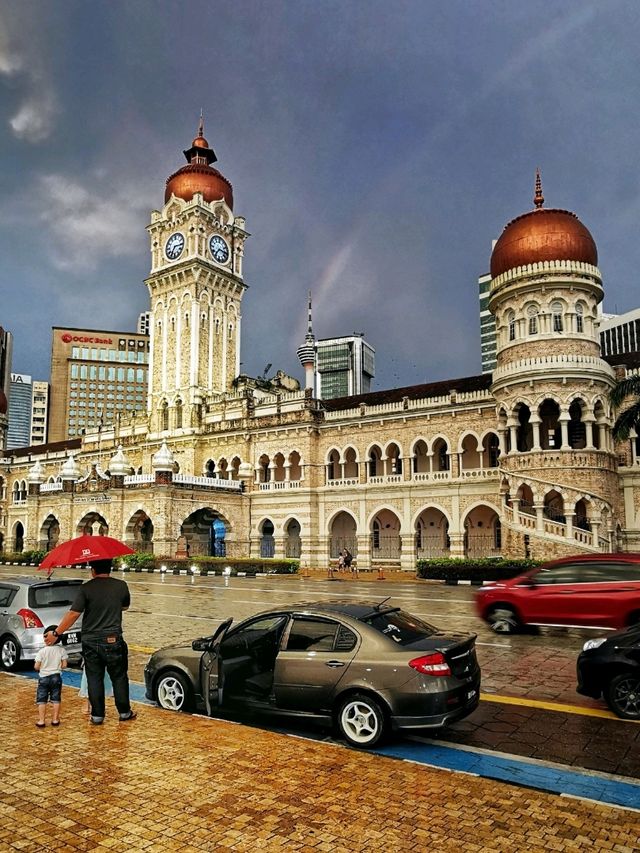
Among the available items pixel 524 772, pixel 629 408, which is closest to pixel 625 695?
pixel 524 772

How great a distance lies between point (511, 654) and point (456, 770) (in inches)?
238

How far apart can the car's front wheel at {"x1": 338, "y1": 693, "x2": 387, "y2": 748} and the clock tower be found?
42292 mm

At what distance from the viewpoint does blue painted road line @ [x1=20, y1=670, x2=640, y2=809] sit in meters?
5.27

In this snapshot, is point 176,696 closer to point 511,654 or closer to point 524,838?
point 524,838

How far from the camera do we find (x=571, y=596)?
12.6m

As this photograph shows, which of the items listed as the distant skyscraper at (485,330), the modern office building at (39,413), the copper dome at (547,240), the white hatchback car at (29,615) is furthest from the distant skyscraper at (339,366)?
the white hatchback car at (29,615)

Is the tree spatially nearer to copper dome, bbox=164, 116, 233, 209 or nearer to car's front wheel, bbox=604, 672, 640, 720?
car's front wheel, bbox=604, 672, 640, 720

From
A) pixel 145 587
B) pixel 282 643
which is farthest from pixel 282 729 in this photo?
pixel 145 587

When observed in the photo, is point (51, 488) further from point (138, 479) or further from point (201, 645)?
point (201, 645)

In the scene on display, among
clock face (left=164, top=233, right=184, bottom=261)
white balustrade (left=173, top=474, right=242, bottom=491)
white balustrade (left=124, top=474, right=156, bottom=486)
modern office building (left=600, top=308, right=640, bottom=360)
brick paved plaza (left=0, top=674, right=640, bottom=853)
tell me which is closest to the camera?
brick paved plaza (left=0, top=674, right=640, bottom=853)

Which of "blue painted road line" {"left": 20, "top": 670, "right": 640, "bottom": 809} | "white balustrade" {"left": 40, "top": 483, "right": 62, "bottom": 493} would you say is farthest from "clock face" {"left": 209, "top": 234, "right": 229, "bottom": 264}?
"blue painted road line" {"left": 20, "top": 670, "right": 640, "bottom": 809}

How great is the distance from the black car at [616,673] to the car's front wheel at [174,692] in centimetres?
466

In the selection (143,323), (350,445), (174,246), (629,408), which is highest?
(143,323)

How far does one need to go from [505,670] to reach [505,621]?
3.64m
